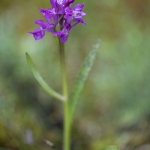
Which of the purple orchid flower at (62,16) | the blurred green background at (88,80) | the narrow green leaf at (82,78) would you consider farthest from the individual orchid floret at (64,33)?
the blurred green background at (88,80)

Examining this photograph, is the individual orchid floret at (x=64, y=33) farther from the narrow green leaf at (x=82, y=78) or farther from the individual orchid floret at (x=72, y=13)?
the narrow green leaf at (x=82, y=78)

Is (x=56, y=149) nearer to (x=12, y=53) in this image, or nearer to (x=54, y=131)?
(x=54, y=131)

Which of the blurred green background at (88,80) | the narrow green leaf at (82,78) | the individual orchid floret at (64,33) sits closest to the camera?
the individual orchid floret at (64,33)

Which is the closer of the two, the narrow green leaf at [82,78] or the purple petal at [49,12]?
the purple petal at [49,12]

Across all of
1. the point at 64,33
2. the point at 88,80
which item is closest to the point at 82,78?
the point at 64,33

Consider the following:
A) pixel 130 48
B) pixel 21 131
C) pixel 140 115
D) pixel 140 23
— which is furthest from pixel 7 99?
pixel 140 23

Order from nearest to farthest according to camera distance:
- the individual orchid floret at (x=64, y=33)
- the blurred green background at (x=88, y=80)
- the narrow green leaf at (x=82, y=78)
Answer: the individual orchid floret at (x=64, y=33) → the narrow green leaf at (x=82, y=78) → the blurred green background at (x=88, y=80)

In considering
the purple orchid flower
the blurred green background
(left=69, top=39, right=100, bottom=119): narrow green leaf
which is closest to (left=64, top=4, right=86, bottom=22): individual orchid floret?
the purple orchid flower

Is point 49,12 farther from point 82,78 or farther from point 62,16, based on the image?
point 82,78

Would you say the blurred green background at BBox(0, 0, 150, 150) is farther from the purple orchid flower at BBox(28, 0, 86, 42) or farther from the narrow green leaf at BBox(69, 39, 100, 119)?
the purple orchid flower at BBox(28, 0, 86, 42)
